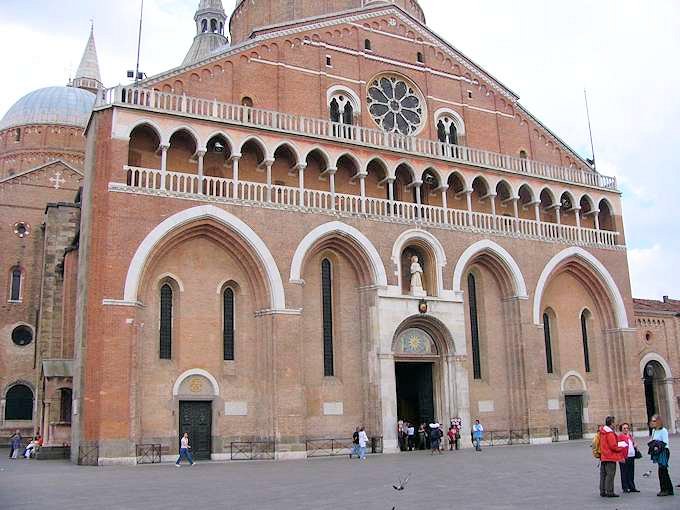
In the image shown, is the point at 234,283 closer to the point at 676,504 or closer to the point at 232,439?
the point at 232,439

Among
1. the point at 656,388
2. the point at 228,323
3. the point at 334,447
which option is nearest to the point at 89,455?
the point at 228,323

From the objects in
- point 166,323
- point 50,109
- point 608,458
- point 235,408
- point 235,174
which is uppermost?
point 50,109

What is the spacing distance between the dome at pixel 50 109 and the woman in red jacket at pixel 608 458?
4399 centimetres

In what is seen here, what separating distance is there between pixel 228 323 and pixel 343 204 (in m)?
5.91

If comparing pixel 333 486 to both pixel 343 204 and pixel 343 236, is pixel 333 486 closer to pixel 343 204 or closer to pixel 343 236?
pixel 343 236

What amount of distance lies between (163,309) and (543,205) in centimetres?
1746

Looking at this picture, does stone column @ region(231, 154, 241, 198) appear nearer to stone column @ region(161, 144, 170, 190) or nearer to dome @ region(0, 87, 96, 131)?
stone column @ region(161, 144, 170, 190)

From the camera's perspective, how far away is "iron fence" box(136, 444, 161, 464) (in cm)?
2167

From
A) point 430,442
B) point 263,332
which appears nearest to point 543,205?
point 430,442

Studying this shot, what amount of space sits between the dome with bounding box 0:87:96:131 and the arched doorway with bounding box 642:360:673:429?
122ft

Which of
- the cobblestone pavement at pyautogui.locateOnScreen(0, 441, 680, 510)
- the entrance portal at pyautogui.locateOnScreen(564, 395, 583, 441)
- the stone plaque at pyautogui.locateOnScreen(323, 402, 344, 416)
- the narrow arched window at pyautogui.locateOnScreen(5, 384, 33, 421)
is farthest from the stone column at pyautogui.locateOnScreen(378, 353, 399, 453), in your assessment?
the narrow arched window at pyautogui.locateOnScreen(5, 384, 33, 421)

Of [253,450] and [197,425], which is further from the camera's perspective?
[253,450]

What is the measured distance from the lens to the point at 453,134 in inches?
1238

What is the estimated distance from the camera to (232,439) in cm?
2355
